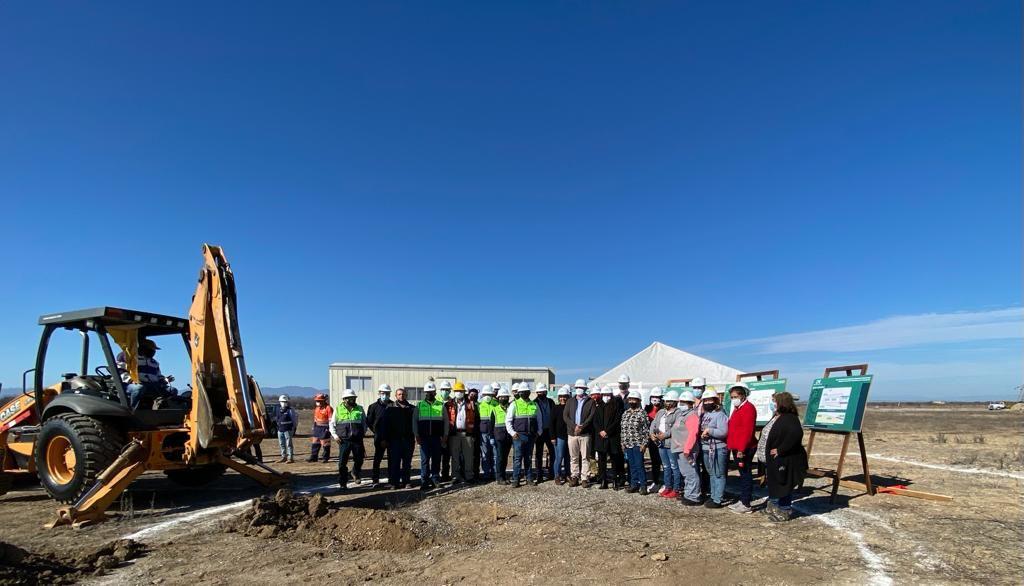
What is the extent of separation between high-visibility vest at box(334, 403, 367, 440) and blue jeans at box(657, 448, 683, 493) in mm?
5025

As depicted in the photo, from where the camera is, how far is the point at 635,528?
22.6ft

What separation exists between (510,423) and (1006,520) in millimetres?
6729

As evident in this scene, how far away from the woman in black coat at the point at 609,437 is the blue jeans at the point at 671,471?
76 cm

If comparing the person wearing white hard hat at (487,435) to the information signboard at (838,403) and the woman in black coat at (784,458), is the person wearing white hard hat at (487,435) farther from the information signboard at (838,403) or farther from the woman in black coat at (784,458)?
the information signboard at (838,403)

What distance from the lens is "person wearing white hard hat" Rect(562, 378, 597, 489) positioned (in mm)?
9734

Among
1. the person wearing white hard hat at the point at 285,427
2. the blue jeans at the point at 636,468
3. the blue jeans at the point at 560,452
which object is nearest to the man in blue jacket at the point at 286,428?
the person wearing white hard hat at the point at 285,427

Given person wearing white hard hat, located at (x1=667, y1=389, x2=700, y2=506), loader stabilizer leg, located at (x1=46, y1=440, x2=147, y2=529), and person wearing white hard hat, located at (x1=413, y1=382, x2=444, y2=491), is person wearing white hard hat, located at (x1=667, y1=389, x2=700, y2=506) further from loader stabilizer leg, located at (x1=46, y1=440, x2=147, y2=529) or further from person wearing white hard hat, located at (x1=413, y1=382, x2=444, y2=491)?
loader stabilizer leg, located at (x1=46, y1=440, x2=147, y2=529)

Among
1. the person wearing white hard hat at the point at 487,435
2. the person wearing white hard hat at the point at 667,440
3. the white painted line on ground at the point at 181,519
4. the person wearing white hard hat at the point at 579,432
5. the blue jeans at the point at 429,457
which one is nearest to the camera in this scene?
the white painted line on ground at the point at 181,519

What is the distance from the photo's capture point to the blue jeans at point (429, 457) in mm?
9961

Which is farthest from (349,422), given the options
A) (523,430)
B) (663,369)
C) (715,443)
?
(663,369)

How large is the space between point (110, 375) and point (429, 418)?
479cm

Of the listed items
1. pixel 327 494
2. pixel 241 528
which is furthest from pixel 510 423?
pixel 241 528

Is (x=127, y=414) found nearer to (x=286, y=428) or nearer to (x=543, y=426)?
(x=543, y=426)

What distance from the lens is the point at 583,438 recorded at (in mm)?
9859
